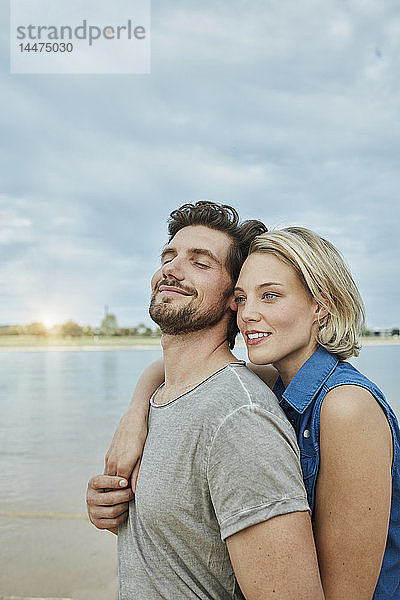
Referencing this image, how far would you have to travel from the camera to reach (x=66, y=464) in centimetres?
837

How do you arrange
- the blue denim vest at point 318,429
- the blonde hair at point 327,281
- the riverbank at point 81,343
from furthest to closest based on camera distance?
1. the riverbank at point 81,343
2. the blonde hair at point 327,281
3. the blue denim vest at point 318,429

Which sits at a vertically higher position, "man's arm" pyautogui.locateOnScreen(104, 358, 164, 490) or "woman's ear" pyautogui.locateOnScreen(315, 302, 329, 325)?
"woman's ear" pyautogui.locateOnScreen(315, 302, 329, 325)

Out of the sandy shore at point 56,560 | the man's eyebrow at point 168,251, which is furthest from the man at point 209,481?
the sandy shore at point 56,560

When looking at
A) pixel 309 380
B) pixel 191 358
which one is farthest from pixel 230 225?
pixel 309 380

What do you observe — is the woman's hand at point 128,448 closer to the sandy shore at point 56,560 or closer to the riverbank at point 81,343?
the sandy shore at point 56,560

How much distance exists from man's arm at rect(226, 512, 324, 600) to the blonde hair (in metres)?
0.61

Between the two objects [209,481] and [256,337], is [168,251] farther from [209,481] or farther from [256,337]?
[209,481]

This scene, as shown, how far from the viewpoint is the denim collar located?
5.99 feet

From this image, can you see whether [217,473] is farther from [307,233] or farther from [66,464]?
[66,464]

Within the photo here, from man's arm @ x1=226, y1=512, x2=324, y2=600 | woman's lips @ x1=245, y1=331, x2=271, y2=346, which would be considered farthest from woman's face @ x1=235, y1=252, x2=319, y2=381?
man's arm @ x1=226, y1=512, x2=324, y2=600

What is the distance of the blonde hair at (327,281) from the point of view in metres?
1.94

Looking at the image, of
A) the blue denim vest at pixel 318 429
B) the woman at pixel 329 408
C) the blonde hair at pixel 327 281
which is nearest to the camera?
the woman at pixel 329 408

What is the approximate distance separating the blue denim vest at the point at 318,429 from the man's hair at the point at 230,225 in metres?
0.53

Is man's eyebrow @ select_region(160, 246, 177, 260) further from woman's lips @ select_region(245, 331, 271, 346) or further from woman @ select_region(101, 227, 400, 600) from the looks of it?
woman's lips @ select_region(245, 331, 271, 346)
